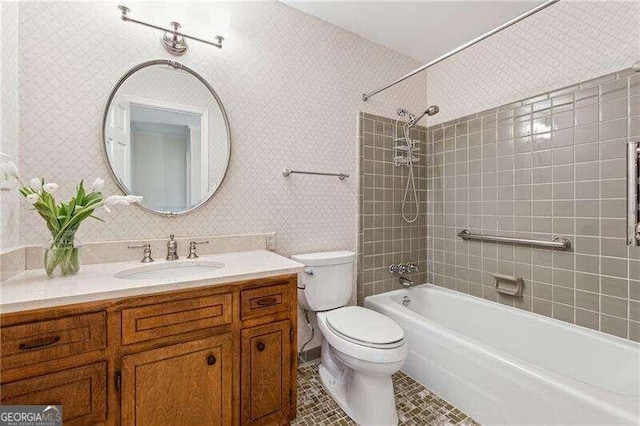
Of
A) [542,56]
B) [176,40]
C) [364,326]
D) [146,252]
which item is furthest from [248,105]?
[542,56]

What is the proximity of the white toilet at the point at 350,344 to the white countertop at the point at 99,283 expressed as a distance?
1.43 feet

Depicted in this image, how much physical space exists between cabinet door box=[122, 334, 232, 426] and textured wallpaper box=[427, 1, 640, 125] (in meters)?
2.40

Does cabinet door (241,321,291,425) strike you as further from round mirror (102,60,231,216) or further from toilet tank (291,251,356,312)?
round mirror (102,60,231,216)

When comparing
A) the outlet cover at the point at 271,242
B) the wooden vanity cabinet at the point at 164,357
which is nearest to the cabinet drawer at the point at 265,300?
the wooden vanity cabinet at the point at 164,357

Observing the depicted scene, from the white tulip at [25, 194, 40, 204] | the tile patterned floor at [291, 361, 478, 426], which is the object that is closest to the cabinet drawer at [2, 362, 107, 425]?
the white tulip at [25, 194, 40, 204]

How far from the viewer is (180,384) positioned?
1.11 m

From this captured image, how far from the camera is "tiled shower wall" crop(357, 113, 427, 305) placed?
7.08ft

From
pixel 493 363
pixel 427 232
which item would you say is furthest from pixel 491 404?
pixel 427 232

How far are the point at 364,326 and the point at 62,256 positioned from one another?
1418 millimetres

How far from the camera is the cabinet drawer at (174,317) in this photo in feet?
3.32

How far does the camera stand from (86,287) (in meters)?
0.99

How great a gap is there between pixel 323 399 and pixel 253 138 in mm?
1628

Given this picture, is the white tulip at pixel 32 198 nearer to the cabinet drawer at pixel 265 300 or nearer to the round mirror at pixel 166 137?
the round mirror at pixel 166 137

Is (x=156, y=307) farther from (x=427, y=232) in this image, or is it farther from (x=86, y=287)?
(x=427, y=232)
